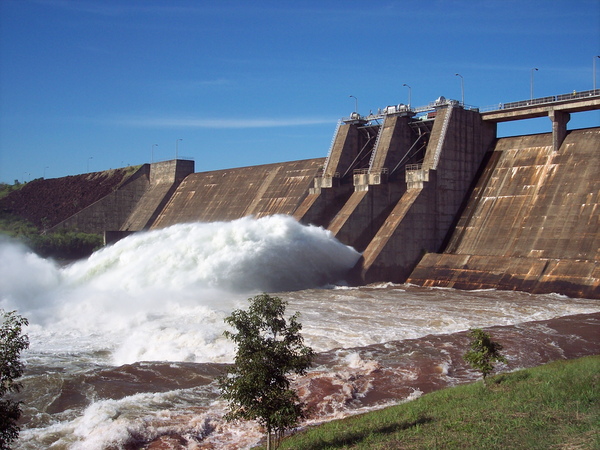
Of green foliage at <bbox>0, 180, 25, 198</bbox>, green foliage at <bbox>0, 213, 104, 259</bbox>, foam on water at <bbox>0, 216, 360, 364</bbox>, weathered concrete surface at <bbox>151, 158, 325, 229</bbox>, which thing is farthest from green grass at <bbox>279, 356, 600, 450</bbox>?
green foliage at <bbox>0, 180, 25, 198</bbox>

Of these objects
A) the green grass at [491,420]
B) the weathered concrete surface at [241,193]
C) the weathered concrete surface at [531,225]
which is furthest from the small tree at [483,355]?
the weathered concrete surface at [241,193]

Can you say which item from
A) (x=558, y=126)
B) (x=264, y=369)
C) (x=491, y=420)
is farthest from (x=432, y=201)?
(x=264, y=369)

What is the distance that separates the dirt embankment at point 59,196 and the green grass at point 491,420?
163 ft

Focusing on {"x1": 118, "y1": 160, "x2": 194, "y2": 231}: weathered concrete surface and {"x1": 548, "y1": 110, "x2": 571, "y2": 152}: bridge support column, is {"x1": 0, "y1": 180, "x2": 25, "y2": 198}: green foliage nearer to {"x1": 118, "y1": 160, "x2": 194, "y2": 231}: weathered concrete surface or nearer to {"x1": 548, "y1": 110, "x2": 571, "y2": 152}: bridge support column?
{"x1": 118, "y1": 160, "x2": 194, "y2": 231}: weathered concrete surface

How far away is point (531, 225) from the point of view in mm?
31531

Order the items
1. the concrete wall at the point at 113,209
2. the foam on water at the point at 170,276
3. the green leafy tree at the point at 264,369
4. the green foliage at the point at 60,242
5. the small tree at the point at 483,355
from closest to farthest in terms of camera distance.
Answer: the green leafy tree at the point at 264,369 < the small tree at the point at 483,355 < the foam on water at the point at 170,276 < the green foliage at the point at 60,242 < the concrete wall at the point at 113,209

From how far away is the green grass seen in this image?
355 inches

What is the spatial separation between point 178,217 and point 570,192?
30470 millimetres

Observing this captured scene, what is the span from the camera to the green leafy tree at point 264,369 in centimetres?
940

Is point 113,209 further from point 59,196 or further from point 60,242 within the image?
point 59,196

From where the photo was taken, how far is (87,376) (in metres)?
15.1

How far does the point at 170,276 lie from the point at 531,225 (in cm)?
1785

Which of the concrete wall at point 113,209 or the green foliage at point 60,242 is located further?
the concrete wall at point 113,209

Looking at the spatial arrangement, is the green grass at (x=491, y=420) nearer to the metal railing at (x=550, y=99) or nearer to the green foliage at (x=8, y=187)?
the metal railing at (x=550, y=99)
